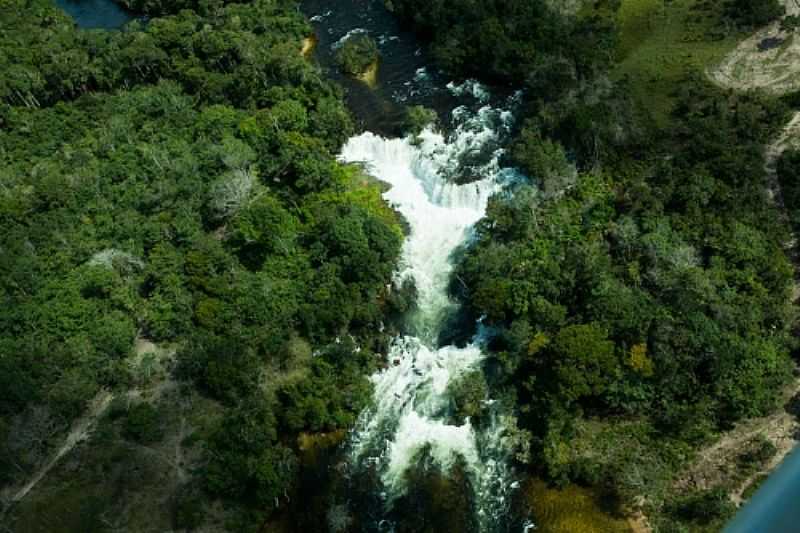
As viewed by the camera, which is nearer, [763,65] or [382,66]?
[763,65]

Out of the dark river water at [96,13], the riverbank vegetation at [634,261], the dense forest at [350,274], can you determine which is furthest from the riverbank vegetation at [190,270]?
the dark river water at [96,13]

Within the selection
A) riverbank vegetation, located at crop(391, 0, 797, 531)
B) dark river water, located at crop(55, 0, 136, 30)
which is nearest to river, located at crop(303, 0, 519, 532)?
riverbank vegetation, located at crop(391, 0, 797, 531)

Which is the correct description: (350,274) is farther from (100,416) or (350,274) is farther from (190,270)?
(100,416)

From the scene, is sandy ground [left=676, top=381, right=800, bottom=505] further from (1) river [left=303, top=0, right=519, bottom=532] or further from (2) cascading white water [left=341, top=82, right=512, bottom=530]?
(2) cascading white water [left=341, top=82, right=512, bottom=530]

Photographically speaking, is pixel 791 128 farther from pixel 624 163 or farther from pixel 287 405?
pixel 287 405

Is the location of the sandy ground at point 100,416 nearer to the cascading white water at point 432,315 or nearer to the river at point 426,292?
the river at point 426,292

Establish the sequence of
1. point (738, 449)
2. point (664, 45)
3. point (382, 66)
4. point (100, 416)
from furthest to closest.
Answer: point (382, 66) → point (664, 45) → point (100, 416) → point (738, 449)

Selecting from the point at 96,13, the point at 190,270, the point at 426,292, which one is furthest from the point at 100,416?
the point at 96,13
